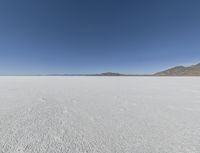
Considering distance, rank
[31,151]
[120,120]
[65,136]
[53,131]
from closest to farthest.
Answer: [31,151] → [65,136] → [53,131] → [120,120]

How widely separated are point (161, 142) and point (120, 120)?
900mm

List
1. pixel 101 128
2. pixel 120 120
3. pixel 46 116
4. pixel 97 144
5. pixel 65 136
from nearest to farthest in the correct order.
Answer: pixel 97 144 < pixel 65 136 < pixel 101 128 < pixel 120 120 < pixel 46 116

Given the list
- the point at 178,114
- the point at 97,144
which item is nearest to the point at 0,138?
the point at 97,144

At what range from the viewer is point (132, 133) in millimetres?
1898

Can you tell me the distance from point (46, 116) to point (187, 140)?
2.65 meters

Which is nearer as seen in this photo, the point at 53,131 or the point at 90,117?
the point at 53,131

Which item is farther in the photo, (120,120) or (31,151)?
(120,120)

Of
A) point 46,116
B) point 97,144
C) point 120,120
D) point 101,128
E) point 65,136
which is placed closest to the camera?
point 97,144

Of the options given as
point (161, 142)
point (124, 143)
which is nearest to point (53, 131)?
point (124, 143)

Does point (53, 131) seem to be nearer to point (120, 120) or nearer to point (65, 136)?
point (65, 136)

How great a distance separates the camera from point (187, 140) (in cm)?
169

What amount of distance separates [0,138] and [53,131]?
726 mm

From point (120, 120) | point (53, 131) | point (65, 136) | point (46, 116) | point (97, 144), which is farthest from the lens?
point (46, 116)

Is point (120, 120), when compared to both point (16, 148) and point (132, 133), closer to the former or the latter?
point (132, 133)
